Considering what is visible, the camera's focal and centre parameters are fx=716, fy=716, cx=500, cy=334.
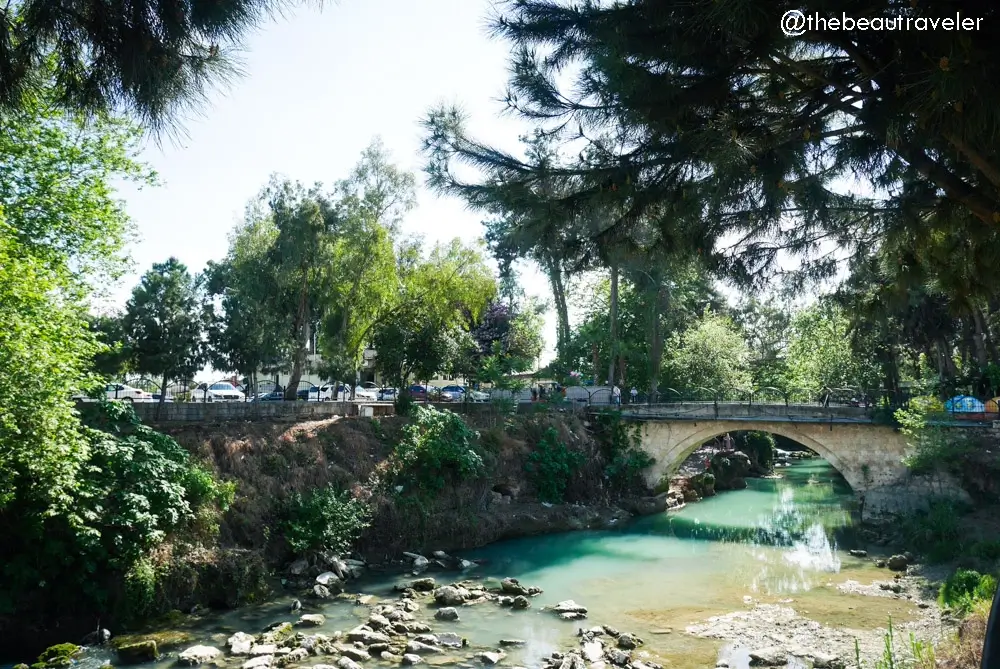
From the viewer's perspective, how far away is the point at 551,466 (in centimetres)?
2397

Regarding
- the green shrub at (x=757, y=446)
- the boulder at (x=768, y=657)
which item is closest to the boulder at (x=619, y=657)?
the boulder at (x=768, y=657)

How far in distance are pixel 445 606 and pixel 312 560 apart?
3750 millimetres

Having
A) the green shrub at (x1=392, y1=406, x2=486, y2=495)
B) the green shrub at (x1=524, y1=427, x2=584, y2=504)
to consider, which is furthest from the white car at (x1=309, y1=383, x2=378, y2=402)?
the green shrub at (x1=524, y1=427, x2=584, y2=504)

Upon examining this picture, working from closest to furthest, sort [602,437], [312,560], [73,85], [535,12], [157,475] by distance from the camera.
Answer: [73,85]
[535,12]
[157,475]
[312,560]
[602,437]

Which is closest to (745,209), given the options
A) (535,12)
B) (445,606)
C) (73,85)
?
(535,12)

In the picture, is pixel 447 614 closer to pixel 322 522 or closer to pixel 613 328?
pixel 322 522

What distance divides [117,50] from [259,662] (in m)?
9.37

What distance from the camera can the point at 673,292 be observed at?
108 feet

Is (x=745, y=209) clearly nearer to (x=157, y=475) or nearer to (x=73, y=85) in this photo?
(x=73, y=85)

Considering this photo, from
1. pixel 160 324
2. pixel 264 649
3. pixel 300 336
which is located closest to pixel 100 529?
pixel 264 649

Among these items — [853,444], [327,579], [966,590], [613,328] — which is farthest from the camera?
[613,328]

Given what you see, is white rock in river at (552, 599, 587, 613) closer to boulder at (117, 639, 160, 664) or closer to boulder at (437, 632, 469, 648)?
boulder at (437, 632, 469, 648)

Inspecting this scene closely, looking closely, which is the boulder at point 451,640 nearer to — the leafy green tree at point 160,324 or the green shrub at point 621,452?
the leafy green tree at point 160,324

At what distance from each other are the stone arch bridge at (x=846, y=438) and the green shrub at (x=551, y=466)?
4.40 metres
